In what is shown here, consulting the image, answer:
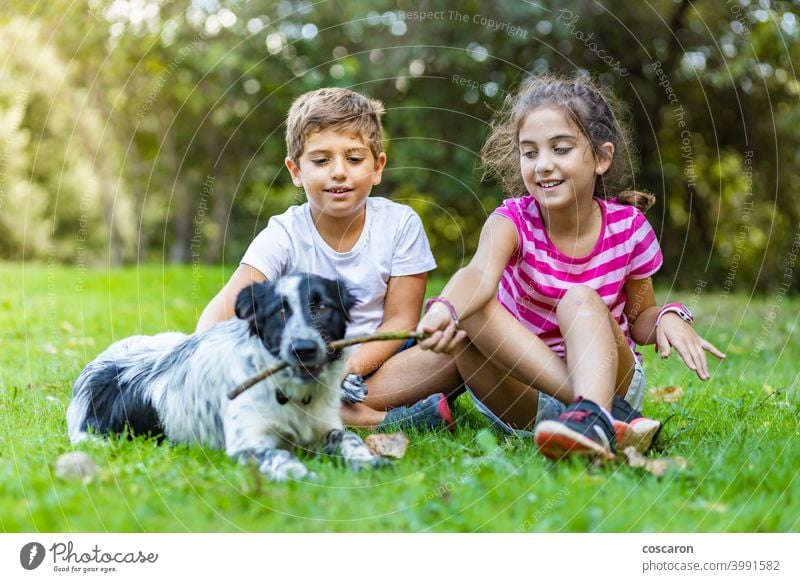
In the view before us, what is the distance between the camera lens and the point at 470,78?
11.1m

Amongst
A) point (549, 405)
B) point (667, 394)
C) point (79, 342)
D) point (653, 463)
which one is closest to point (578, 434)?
point (653, 463)

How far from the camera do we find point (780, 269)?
1285 cm

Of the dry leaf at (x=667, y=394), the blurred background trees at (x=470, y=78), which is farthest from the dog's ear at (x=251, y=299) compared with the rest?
the blurred background trees at (x=470, y=78)

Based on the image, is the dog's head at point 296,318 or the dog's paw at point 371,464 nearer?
the dog's head at point 296,318

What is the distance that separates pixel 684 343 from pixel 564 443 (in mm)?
927

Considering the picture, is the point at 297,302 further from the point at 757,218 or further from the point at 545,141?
the point at 757,218

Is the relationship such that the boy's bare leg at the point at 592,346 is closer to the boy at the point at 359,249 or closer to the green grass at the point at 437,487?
the green grass at the point at 437,487

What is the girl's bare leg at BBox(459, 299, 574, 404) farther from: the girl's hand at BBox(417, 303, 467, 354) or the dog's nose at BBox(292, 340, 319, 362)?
the dog's nose at BBox(292, 340, 319, 362)

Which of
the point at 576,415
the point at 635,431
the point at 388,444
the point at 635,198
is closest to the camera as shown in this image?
the point at 576,415

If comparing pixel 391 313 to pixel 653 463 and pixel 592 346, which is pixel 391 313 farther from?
pixel 653 463

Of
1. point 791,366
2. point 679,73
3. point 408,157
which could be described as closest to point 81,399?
point 791,366

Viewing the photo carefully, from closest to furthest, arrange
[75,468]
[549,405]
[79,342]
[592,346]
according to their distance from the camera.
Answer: [75,468], [592,346], [549,405], [79,342]

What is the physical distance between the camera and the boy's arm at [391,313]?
436cm
